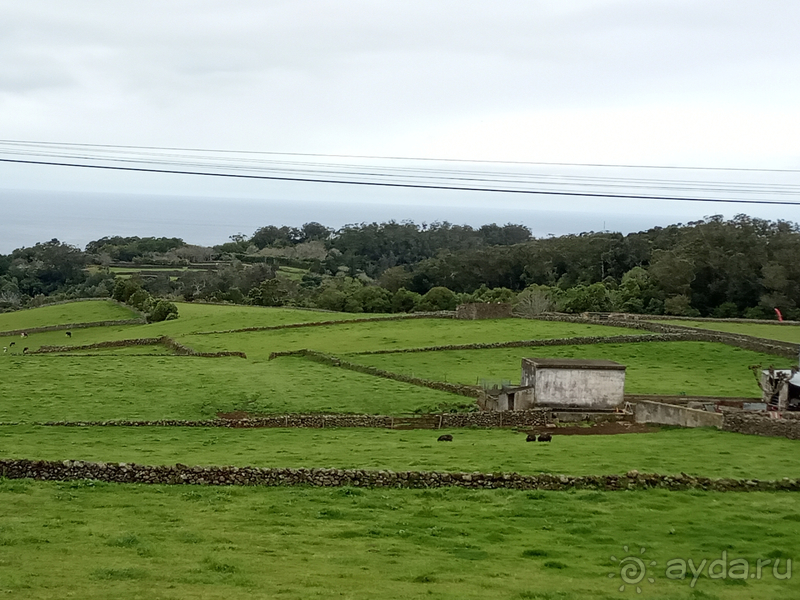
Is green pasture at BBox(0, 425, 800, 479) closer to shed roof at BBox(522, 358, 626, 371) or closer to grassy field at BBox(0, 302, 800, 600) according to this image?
grassy field at BBox(0, 302, 800, 600)

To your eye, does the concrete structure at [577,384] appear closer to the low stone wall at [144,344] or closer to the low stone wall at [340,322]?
the low stone wall at [144,344]

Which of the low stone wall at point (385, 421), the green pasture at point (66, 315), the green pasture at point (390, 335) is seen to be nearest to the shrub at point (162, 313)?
the green pasture at point (66, 315)

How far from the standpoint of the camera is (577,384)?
30.3 meters

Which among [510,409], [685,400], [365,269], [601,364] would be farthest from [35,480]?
[365,269]

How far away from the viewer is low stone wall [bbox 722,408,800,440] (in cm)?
2478

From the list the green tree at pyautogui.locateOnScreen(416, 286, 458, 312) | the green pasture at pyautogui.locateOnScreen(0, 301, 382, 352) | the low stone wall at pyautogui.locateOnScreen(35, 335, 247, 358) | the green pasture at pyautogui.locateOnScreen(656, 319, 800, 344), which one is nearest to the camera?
the low stone wall at pyautogui.locateOnScreen(35, 335, 247, 358)

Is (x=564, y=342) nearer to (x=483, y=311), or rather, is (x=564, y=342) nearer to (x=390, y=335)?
(x=390, y=335)

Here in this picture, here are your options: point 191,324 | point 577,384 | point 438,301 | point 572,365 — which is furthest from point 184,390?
point 438,301

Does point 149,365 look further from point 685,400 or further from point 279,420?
point 685,400

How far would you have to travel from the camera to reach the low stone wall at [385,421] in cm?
2720

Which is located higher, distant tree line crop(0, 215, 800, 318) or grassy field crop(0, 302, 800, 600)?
distant tree line crop(0, 215, 800, 318)

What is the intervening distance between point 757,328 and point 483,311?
17.3 meters

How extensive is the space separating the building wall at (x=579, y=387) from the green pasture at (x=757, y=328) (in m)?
20.6

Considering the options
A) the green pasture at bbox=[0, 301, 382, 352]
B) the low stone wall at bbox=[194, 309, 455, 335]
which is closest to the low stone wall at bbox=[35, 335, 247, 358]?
the green pasture at bbox=[0, 301, 382, 352]
